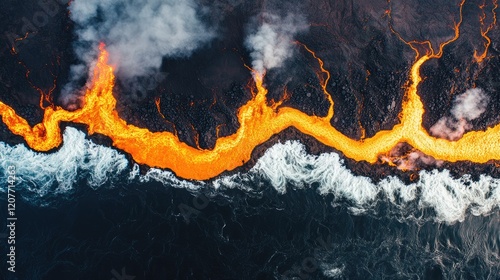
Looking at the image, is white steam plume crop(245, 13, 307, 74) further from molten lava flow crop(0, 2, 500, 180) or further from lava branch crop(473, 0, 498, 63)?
lava branch crop(473, 0, 498, 63)

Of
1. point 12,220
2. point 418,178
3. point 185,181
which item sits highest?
point 418,178

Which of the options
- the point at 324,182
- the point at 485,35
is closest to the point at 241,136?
the point at 324,182

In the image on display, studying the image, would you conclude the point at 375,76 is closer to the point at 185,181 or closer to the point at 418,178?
the point at 418,178

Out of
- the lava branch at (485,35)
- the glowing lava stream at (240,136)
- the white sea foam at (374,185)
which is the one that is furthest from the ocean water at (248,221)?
the lava branch at (485,35)

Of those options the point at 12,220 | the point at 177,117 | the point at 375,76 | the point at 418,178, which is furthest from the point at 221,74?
the point at 12,220

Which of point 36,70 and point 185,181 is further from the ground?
point 36,70

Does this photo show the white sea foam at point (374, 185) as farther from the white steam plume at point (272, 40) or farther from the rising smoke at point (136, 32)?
the rising smoke at point (136, 32)
